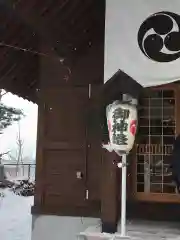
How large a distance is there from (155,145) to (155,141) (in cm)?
7

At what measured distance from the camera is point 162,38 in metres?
5.20

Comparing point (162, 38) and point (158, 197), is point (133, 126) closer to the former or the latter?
point (162, 38)

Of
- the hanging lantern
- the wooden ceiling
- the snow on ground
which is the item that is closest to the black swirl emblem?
the hanging lantern

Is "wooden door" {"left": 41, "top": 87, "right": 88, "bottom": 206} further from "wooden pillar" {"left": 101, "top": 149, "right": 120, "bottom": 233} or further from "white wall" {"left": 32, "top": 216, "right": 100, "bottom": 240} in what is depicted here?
"wooden pillar" {"left": 101, "top": 149, "right": 120, "bottom": 233}

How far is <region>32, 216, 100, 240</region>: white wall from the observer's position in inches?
288

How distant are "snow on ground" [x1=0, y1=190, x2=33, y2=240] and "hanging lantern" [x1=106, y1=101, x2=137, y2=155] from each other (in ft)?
18.6

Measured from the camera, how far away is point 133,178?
6.57 metres

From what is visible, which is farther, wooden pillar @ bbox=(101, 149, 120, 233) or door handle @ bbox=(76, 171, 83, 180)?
door handle @ bbox=(76, 171, 83, 180)

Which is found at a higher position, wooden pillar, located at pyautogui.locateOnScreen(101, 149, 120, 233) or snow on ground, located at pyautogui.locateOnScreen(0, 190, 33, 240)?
wooden pillar, located at pyautogui.locateOnScreen(101, 149, 120, 233)

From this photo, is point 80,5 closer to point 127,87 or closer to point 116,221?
point 127,87

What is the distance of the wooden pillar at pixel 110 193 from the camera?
5680mm

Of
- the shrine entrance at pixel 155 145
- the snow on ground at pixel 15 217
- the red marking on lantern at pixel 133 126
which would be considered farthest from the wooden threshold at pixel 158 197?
the snow on ground at pixel 15 217

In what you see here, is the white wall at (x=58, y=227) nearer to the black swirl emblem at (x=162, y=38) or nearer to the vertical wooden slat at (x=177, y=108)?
the vertical wooden slat at (x=177, y=108)

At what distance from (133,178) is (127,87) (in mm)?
1841
